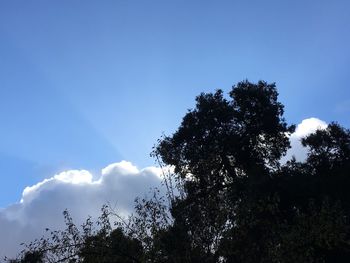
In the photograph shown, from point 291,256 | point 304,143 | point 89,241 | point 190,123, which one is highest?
point 190,123

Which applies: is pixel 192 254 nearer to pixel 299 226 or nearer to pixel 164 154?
pixel 164 154

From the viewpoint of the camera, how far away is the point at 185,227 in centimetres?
1659

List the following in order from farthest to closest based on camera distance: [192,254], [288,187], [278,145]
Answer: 1. [278,145]
2. [288,187]
3. [192,254]

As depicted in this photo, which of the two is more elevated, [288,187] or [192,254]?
[288,187]

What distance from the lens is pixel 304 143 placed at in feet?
164

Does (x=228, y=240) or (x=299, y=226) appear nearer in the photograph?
(x=228, y=240)

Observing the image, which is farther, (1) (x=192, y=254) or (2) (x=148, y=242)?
(2) (x=148, y=242)

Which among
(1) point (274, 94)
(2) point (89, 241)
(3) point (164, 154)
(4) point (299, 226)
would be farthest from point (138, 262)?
Answer: (1) point (274, 94)

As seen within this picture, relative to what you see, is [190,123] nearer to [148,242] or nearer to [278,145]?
[278,145]

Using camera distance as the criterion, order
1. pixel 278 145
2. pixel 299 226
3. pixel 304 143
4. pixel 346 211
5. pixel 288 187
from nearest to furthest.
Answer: pixel 299 226
pixel 346 211
pixel 288 187
pixel 304 143
pixel 278 145

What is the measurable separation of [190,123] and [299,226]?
3666cm

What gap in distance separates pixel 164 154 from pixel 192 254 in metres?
4.10

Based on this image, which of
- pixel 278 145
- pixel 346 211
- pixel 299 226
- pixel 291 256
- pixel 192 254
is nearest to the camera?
pixel 192 254

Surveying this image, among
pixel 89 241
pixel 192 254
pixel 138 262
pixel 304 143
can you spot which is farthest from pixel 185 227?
pixel 304 143
